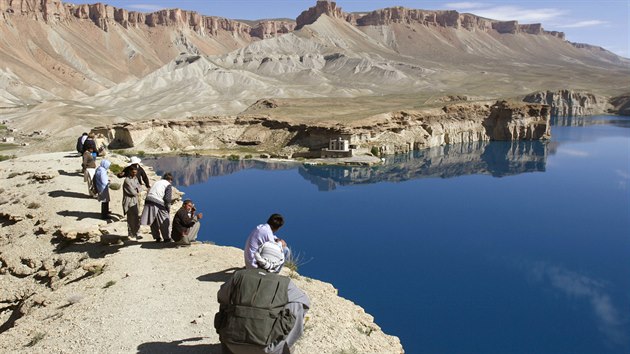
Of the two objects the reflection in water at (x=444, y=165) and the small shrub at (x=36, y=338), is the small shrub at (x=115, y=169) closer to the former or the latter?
the small shrub at (x=36, y=338)

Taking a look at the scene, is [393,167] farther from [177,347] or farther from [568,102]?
[568,102]

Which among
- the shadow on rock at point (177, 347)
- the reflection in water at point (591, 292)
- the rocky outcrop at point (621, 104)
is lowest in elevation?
the reflection in water at point (591, 292)

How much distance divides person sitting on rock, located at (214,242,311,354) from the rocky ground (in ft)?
5.66

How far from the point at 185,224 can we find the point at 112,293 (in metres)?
2.94

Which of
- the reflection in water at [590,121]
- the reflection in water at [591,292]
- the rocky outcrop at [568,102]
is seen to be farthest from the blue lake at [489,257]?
the rocky outcrop at [568,102]

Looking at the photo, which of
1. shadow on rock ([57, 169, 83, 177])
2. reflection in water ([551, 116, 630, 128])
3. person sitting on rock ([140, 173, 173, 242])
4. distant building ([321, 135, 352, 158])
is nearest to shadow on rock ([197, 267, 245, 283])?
person sitting on rock ([140, 173, 173, 242])

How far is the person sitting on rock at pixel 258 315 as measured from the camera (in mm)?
6602

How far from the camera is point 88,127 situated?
236 feet

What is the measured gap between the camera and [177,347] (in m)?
8.34

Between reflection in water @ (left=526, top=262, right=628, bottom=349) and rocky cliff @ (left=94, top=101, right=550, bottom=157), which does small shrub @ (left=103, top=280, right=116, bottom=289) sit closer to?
reflection in water @ (left=526, top=262, right=628, bottom=349)

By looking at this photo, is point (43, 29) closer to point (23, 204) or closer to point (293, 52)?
point (293, 52)

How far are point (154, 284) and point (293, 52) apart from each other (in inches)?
6743

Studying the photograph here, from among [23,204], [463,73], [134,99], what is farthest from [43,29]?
[23,204]

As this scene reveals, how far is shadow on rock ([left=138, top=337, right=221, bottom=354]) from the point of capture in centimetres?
822
